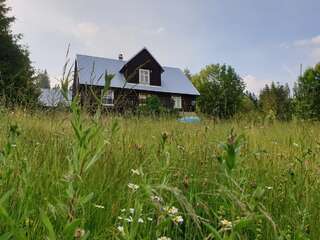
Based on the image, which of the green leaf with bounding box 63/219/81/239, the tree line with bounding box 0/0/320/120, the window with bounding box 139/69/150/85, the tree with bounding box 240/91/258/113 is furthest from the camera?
the window with bounding box 139/69/150/85

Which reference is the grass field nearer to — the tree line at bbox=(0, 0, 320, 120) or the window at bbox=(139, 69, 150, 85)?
the tree line at bbox=(0, 0, 320, 120)

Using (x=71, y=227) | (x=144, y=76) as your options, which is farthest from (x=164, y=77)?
(x=71, y=227)

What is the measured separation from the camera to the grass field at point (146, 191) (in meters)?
0.82

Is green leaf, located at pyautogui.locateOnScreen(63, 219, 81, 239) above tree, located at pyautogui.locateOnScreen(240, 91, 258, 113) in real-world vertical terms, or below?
below

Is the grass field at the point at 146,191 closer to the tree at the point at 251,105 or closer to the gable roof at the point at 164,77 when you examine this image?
the tree at the point at 251,105

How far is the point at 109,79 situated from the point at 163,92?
92.1 feet

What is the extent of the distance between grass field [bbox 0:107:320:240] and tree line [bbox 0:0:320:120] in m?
1.04

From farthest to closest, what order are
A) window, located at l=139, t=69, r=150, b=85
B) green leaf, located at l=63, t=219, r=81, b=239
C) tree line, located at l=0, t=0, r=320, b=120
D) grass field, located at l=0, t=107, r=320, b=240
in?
1. window, located at l=139, t=69, r=150, b=85
2. tree line, located at l=0, t=0, r=320, b=120
3. grass field, located at l=0, t=107, r=320, b=240
4. green leaf, located at l=63, t=219, r=81, b=239

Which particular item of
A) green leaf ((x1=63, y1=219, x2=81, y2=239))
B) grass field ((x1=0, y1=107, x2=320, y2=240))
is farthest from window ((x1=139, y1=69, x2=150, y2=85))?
green leaf ((x1=63, y1=219, x2=81, y2=239))

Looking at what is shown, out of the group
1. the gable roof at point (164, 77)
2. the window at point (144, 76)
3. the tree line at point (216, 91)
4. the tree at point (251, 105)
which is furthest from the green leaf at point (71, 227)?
the window at point (144, 76)

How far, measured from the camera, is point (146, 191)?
2.15 ft

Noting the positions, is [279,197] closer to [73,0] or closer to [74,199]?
[74,199]

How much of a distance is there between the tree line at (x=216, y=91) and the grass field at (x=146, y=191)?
1035 millimetres

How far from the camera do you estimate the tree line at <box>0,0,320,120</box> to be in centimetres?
463
